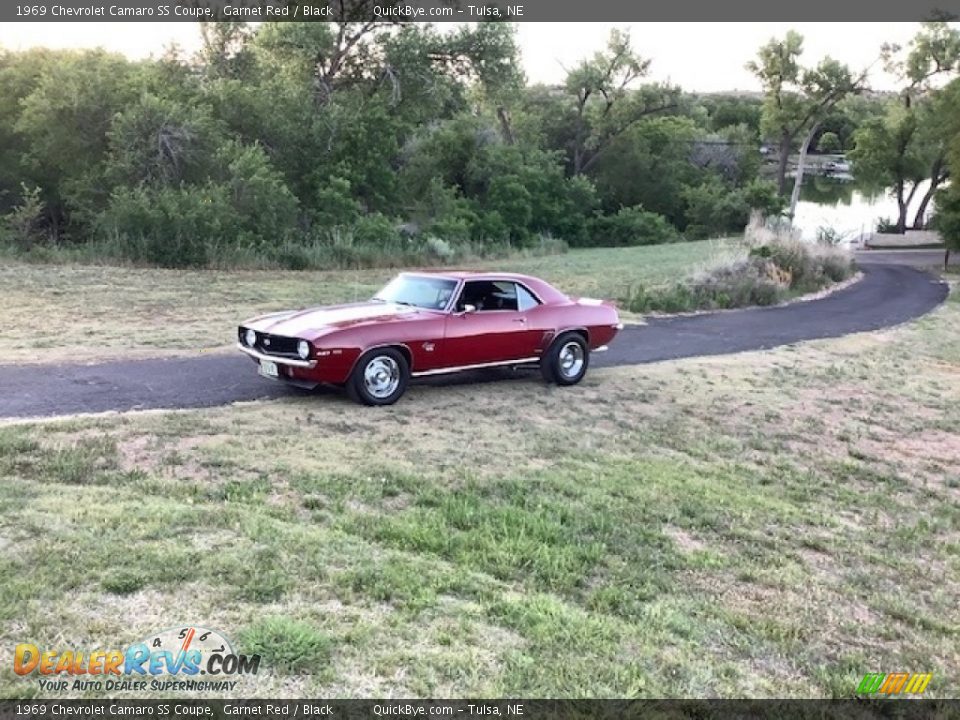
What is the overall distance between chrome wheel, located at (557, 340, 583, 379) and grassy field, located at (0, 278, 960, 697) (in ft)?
3.30

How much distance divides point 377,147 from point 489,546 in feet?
103

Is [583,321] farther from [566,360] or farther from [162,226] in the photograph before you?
[162,226]

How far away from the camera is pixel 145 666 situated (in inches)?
122

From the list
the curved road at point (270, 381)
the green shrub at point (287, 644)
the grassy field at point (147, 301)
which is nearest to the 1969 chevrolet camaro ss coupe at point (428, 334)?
the curved road at point (270, 381)

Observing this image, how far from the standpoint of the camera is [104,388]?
27.2 feet

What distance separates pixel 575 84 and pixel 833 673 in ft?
201

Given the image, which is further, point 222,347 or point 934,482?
point 222,347

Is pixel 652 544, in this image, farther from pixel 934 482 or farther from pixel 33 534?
pixel 934 482

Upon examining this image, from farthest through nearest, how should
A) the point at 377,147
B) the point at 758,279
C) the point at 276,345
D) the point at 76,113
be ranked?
1. the point at 377,147
2. the point at 76,113
3. the point at 758,279
4. the point at 276,345

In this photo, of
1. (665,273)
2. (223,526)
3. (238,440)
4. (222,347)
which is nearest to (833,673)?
(223,526)

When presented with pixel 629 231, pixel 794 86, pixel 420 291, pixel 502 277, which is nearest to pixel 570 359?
pixel 502 277

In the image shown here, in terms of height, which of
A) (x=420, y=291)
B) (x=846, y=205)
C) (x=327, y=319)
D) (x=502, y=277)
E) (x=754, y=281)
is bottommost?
(x=754, y=281)

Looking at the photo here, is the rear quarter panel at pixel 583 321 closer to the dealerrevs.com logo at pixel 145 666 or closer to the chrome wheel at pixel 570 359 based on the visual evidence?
the chrome wheel at pixel 570 359

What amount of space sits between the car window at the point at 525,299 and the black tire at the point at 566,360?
0.53 m
